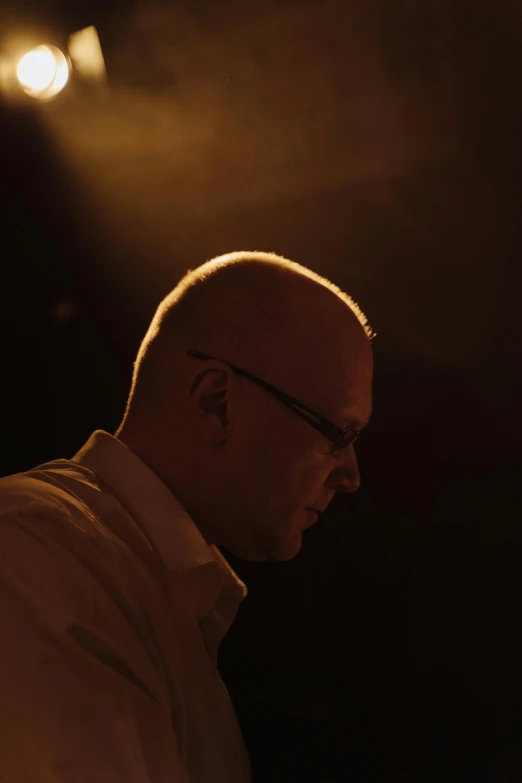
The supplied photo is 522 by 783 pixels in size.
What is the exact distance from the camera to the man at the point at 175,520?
749 millimetres

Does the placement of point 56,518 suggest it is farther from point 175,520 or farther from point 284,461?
point 284,461

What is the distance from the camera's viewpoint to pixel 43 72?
177cm

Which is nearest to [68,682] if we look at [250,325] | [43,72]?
[250,325]

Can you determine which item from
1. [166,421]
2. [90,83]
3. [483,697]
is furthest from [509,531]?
[90,83]

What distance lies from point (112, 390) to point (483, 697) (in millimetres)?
1525

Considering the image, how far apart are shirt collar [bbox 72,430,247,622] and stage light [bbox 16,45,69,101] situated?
3.61 feet

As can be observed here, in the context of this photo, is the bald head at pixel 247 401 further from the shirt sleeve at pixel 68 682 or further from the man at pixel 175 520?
the shirt sleeve at pixel 68 682

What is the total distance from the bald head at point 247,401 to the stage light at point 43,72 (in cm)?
86

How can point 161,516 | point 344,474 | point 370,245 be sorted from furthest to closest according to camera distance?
point 370,245, point 344,474, point 161,516

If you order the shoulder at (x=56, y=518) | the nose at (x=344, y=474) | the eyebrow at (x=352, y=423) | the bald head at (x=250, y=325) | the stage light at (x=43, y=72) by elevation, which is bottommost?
the nose at (x=344, y=474)

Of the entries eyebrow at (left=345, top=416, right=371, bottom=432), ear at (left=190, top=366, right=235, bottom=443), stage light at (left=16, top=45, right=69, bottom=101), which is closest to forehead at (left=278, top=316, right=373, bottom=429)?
eyebrow at (left=345, top=416, right=371, bottom=432)

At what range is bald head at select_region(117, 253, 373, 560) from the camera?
4.06 feet

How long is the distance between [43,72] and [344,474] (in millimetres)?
1313

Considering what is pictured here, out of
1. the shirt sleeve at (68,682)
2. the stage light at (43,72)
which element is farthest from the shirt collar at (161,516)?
the stage light at (43,72)
